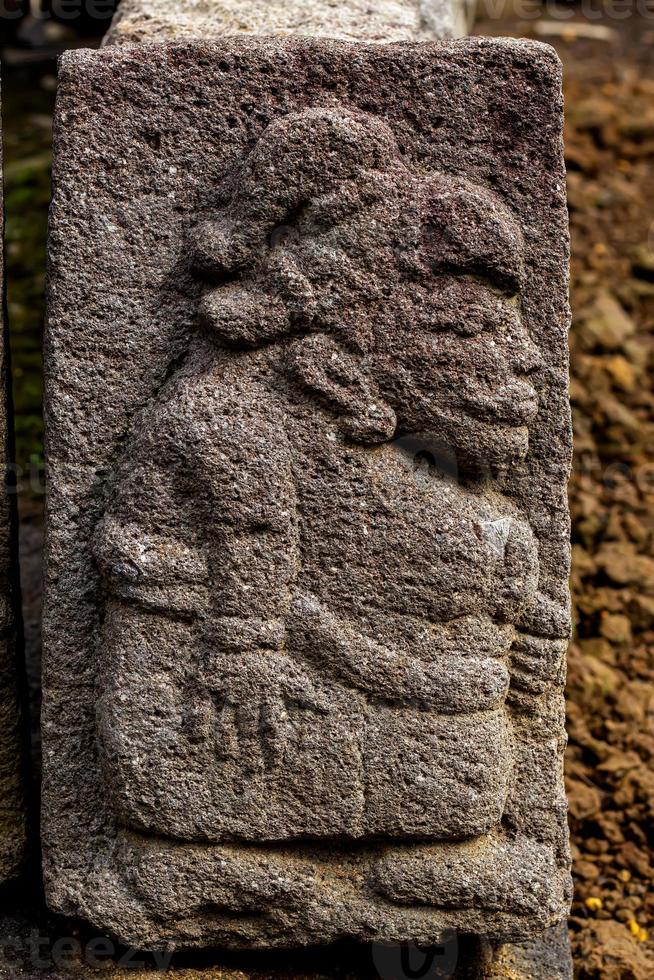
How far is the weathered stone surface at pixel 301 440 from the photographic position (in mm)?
1922

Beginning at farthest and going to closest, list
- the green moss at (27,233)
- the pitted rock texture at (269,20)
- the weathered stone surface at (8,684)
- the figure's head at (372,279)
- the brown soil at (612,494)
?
1. the green moss at (27,233)
2. the brown soil at (612,494)
3. the pitted rock texture at (269,20)
4. the weathered stone surface at (8,684)
5. the figure's head at (372,279)

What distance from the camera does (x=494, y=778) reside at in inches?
80.2

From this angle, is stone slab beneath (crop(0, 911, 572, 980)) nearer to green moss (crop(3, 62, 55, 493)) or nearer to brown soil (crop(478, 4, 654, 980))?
brown soil (crop(478, 4, 654, 980))

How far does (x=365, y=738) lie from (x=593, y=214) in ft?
12.4

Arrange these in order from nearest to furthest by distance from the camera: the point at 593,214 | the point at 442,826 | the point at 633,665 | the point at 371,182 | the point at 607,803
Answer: the point at 371,182 → the point at 442,826 → the point at 607,803 → the point at 633,665 → the point at 593,214

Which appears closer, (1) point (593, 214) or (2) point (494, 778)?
(2) point (494, 778)

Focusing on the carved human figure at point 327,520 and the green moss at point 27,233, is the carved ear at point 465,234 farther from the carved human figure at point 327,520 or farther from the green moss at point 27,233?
the green moss at point 27,233

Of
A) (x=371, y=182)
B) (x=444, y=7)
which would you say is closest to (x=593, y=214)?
(x=444, y=7)

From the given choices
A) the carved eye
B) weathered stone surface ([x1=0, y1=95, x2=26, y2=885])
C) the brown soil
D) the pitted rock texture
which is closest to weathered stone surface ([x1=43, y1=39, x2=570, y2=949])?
the carved eye

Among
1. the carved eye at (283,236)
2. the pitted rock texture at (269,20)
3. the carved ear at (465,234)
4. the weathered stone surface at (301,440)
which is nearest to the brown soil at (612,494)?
the weathered stone surface at (301,440)

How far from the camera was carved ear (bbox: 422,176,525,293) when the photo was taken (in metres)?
1.90

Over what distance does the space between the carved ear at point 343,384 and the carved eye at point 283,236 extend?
164 mm

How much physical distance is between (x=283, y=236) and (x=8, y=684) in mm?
1017

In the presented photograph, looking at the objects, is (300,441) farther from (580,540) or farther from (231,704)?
(580,540)
